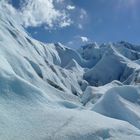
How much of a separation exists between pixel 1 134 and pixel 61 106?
1.90m

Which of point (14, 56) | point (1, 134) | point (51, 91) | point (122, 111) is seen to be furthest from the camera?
point (51, 91)

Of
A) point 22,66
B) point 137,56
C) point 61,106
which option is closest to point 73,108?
point 61,106

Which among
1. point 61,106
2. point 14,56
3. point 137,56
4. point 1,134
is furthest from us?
point 137,56

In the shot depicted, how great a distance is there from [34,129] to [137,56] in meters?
53.8

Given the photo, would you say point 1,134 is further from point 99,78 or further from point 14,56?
point 99,78

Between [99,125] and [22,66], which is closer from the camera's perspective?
[99,125]

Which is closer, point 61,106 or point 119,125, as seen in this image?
point 119,125

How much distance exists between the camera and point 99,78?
43.2 meters

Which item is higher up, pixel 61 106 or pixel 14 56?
pixel 14 56

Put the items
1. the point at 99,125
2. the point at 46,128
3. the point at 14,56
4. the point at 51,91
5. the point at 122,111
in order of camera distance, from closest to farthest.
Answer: the point at 46,128 < the point at 99,125 < the point at 122,111 < the point at 14,56 < the point at 51,91

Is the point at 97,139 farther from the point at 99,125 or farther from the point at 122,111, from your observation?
the point at 122,111

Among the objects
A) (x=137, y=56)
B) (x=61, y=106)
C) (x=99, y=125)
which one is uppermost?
(x=137, y=56)

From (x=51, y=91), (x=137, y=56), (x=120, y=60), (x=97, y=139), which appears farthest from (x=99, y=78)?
(x=97, y=139)

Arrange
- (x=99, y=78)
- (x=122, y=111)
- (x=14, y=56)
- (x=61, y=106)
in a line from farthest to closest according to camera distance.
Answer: (x=99, y=78) → (x=14, y=56) → (x=122, y=111) → (x=61, y=106)
